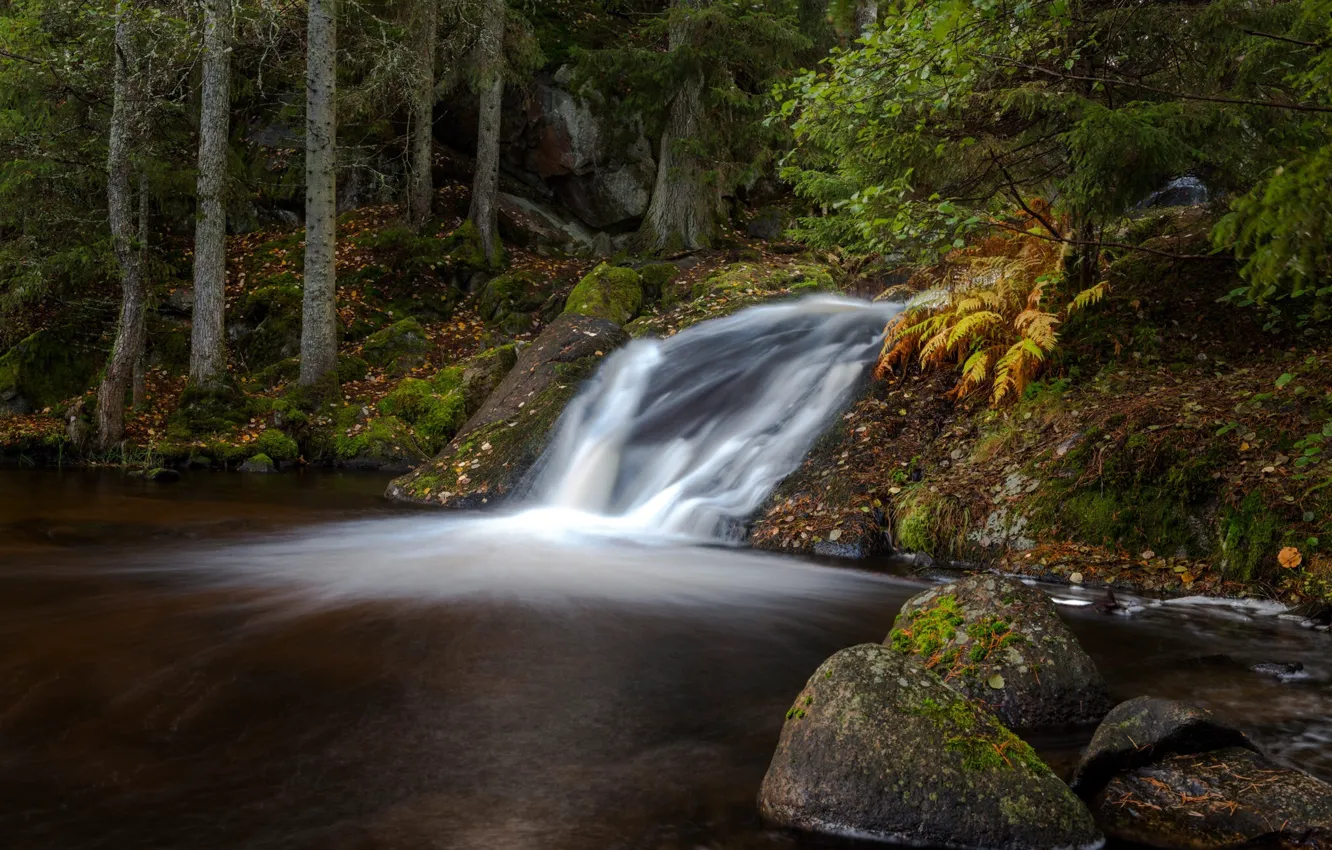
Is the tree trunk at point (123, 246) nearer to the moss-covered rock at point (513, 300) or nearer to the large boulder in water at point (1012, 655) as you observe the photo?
the moss-covered rock at point (513, 300)

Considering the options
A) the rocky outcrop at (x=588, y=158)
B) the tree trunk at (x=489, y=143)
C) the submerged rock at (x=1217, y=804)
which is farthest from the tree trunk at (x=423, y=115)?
the submerged rock at (x=1217, y=804)

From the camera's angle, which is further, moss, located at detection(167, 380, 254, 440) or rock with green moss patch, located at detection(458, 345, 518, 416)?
rock with green moss patch, located at detection(458, 345, 518, 416)

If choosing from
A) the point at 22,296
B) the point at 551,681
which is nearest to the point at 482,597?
the point at 551,681

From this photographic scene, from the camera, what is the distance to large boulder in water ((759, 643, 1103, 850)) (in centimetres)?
305

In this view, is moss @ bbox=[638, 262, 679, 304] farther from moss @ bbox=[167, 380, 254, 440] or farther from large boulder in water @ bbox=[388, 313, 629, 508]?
moss @ bbox=[167, 380, 254, 440]

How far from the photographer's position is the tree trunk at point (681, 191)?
57.2 ft

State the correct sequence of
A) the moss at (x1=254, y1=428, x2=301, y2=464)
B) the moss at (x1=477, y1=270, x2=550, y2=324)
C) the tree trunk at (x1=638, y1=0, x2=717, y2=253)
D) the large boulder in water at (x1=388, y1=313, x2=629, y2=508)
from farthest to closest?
the tree trunk at (x1=638, y1=0, x2=717, y2=253), the moss at (x1=477, y1=270, x2=550, y2=324), the moss at (x1=254, y1=428, x2=301, y2=464), the large boulder in water at (x1=388, y1=313, x2=629, y2=508)

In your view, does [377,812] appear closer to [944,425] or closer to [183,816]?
[183,816]

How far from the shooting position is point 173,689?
4.33 m

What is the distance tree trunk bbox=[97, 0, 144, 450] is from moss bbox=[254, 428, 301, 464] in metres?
1.94

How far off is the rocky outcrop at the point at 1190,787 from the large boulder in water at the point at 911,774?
0.23 m

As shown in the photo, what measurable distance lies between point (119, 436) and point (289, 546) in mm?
6510

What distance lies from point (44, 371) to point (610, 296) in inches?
366

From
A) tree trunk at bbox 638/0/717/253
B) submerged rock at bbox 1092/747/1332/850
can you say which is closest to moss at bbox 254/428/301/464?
tree trunk at bbox 638/0/717/253
